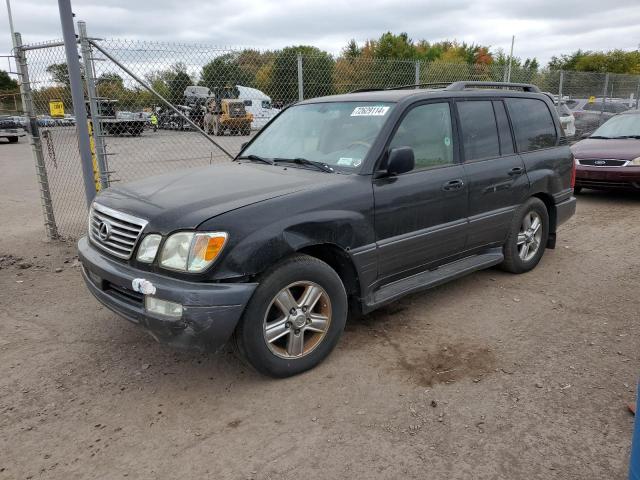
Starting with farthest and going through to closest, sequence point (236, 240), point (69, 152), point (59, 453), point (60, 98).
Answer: point (69, 152)
point (60, 98)
point (236, 240)
point (59, 453)

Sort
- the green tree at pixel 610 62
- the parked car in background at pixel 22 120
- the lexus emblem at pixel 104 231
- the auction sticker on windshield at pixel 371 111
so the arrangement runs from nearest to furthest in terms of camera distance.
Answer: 1. the lexus emblem at pixel 104 231
2. the auction sticker on windshield at pixel 371 111
3. the parked car in background at pixel 22 120
4. the green tree at pixel 610 62

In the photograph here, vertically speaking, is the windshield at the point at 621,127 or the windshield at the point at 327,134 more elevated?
the windshield at the point at 327,134

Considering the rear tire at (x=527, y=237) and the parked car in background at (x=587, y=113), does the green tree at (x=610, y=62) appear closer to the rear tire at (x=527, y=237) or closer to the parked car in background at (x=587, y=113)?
the parked car in background at (x=587, y=113)

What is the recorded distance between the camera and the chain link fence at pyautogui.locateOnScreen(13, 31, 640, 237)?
579 centimetres

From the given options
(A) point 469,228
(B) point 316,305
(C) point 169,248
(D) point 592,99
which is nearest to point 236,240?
(C) point 169,248

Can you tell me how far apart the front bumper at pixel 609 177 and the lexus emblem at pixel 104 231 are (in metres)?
8.17

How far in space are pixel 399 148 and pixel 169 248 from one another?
171cm

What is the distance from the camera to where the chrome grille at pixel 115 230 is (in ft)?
10.3

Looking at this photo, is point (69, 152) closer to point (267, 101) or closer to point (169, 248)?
point (267, 101)

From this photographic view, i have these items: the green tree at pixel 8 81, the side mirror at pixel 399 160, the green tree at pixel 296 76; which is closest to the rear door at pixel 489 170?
the side mirror at pixel 399 160

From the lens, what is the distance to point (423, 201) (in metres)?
3.94

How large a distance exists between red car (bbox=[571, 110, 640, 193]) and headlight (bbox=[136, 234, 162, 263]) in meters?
8.14

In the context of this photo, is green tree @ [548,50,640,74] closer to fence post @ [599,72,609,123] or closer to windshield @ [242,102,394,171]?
fence post @ [599,72,609,123]

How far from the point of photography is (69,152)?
6684 millimetres
